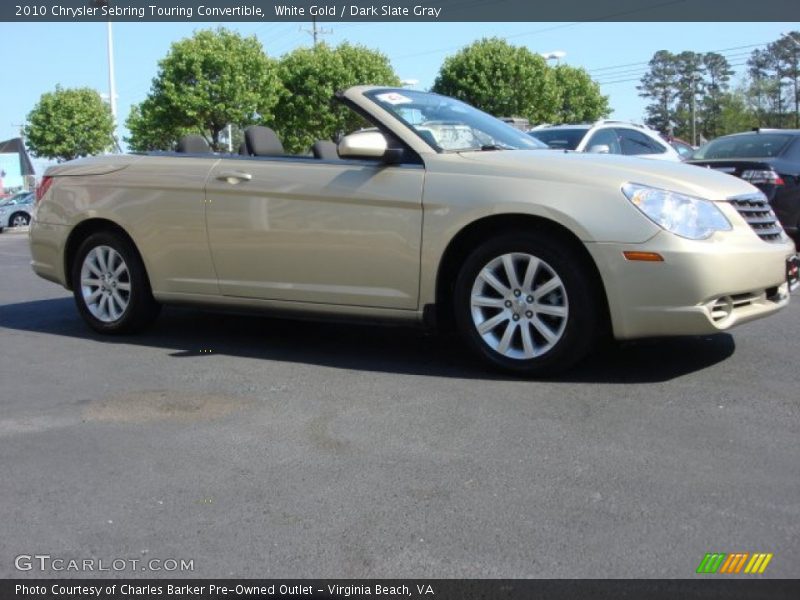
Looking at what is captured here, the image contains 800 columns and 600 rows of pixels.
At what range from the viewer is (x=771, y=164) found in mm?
10023

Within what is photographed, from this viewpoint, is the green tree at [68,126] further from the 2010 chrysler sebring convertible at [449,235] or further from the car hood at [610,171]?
the car hood at [610,171]

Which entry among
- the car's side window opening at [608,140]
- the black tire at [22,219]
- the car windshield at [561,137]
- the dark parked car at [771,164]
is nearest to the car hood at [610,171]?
the dark parked car at [771,164]

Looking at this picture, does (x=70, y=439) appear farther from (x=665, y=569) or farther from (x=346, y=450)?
(x=665, y=569)

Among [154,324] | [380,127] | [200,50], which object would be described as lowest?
[154,324]

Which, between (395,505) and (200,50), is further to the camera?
(200,50)

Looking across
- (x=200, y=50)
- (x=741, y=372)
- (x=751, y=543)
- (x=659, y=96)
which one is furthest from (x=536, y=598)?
(x=659, y=96)

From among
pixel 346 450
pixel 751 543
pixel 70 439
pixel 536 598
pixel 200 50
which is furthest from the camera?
pixel 200 50

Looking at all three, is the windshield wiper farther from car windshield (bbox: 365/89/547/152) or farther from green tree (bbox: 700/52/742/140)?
green tree (bbox: 700/52/742/140)

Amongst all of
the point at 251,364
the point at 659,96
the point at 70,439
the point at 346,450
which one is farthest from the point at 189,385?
the point at 659,96

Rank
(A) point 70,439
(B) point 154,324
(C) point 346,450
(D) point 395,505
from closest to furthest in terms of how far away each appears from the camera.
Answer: (D) point 395,505 < (C) point 346,450 < (A) point 70,439 < (B) point 154,324

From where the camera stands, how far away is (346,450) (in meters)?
3.88

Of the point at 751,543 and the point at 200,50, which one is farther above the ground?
the point at 200,50

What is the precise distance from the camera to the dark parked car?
9758 mm

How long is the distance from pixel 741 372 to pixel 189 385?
9.92ft
